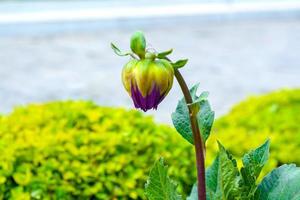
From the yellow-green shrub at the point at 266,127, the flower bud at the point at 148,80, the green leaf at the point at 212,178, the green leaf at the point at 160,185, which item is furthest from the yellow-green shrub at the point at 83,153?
the flower bud at the point at 148,80

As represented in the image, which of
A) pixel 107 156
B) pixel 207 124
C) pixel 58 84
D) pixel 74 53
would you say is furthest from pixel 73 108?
pixel 74 53

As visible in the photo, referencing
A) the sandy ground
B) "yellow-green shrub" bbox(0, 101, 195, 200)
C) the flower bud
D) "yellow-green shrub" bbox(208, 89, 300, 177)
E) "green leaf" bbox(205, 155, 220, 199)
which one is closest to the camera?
the flower bud

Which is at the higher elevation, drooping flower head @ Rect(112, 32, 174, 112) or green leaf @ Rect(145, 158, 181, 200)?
drooping flower head @ Rect(112, 32, 174, 112)

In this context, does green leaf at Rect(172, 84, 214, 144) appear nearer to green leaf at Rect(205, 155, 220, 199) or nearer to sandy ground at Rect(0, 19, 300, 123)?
green leaf at Rect(205, 155, 220, 199)

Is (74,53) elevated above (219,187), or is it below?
above

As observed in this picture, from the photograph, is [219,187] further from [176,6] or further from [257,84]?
[176,6]

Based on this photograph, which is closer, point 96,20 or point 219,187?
point 219,187

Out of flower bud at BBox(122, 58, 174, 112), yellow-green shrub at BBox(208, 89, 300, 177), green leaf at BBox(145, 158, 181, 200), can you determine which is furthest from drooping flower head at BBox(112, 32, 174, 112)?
yellow-green shrub at BBox(208, 89, 300, 177)
